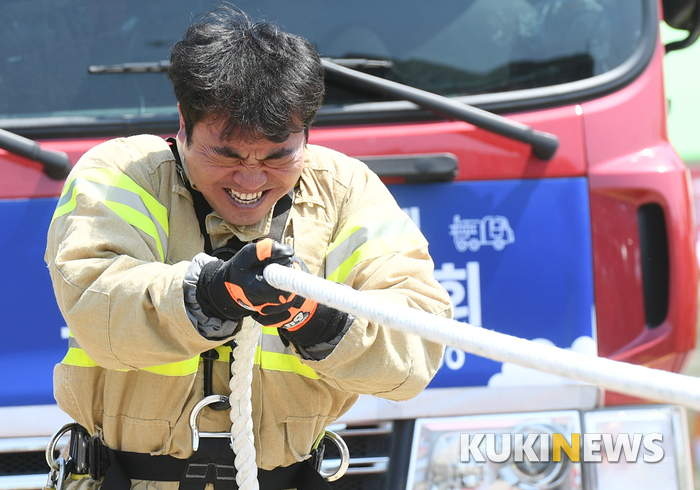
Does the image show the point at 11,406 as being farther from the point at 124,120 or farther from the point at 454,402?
the point at 454,402

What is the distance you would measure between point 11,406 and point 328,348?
3.41 ft

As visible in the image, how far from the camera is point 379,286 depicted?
1.45 m

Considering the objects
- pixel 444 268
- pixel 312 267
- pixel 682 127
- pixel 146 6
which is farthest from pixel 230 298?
pixel 682 127

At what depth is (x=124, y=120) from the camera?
213 centimetres

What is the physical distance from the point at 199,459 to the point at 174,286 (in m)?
0.41

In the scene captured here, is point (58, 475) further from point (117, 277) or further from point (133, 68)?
point (133, 68)

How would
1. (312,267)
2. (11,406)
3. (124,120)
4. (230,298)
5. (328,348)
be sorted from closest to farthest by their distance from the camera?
(230,298)
(328,348)
(312,267)
(11,406)
(124,120)

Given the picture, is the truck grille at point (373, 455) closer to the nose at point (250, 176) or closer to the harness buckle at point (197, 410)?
the harness buckle at point (197, 410)

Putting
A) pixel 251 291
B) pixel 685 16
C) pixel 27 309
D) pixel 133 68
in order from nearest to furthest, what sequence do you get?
Result: pixel 251 291
pixel 27 309
pixel 133 68
pixel 685 16

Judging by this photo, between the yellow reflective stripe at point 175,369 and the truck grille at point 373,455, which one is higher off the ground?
the yellow reflective stripe at point 175,369

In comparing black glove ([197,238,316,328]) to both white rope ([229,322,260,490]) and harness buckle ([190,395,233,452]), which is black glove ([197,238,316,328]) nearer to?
white rope ([229,322,260,490])

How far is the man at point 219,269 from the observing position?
4.32 feet

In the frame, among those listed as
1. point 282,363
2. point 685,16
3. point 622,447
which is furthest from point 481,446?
point 685,16

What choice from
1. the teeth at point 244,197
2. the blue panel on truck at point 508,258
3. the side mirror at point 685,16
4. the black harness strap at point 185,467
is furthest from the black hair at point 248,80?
the side mirror at point 685,16
